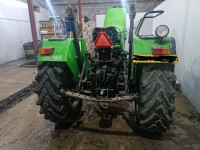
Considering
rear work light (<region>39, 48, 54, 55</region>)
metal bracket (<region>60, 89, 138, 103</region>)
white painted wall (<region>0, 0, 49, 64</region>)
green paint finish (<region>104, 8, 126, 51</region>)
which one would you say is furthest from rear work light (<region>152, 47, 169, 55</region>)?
white painted wall (<region>0, 0, 49, 64</region>)

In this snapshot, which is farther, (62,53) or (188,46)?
(188,46)

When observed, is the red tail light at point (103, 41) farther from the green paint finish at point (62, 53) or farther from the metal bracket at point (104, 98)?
the metal bracket at point (104, 98)

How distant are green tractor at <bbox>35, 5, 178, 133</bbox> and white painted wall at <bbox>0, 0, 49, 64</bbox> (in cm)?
642

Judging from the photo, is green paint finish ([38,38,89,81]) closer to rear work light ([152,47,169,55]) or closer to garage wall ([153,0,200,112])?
rear work light ([152,47,169,55])

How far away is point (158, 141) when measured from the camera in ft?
6.49

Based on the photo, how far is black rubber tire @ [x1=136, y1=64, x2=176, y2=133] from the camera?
170cm

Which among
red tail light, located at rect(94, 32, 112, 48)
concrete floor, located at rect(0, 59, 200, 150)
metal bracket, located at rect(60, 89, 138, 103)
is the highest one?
red tail light, located at rect(94, 32, 112, 48)

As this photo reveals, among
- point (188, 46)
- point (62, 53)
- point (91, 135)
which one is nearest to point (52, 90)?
point (62, 53)

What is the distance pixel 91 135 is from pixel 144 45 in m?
1.38

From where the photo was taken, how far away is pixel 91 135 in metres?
2.13

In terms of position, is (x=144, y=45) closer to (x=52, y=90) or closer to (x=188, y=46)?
(x=52, y=90)

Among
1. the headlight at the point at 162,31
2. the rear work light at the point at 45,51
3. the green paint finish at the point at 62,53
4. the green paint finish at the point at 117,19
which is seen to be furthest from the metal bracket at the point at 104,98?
the green paint finish at the point at 117,19

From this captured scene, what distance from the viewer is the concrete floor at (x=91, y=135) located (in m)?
1.93

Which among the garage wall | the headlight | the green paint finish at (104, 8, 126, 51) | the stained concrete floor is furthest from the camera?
the green paint finish at (104, 8, 126, 51)
